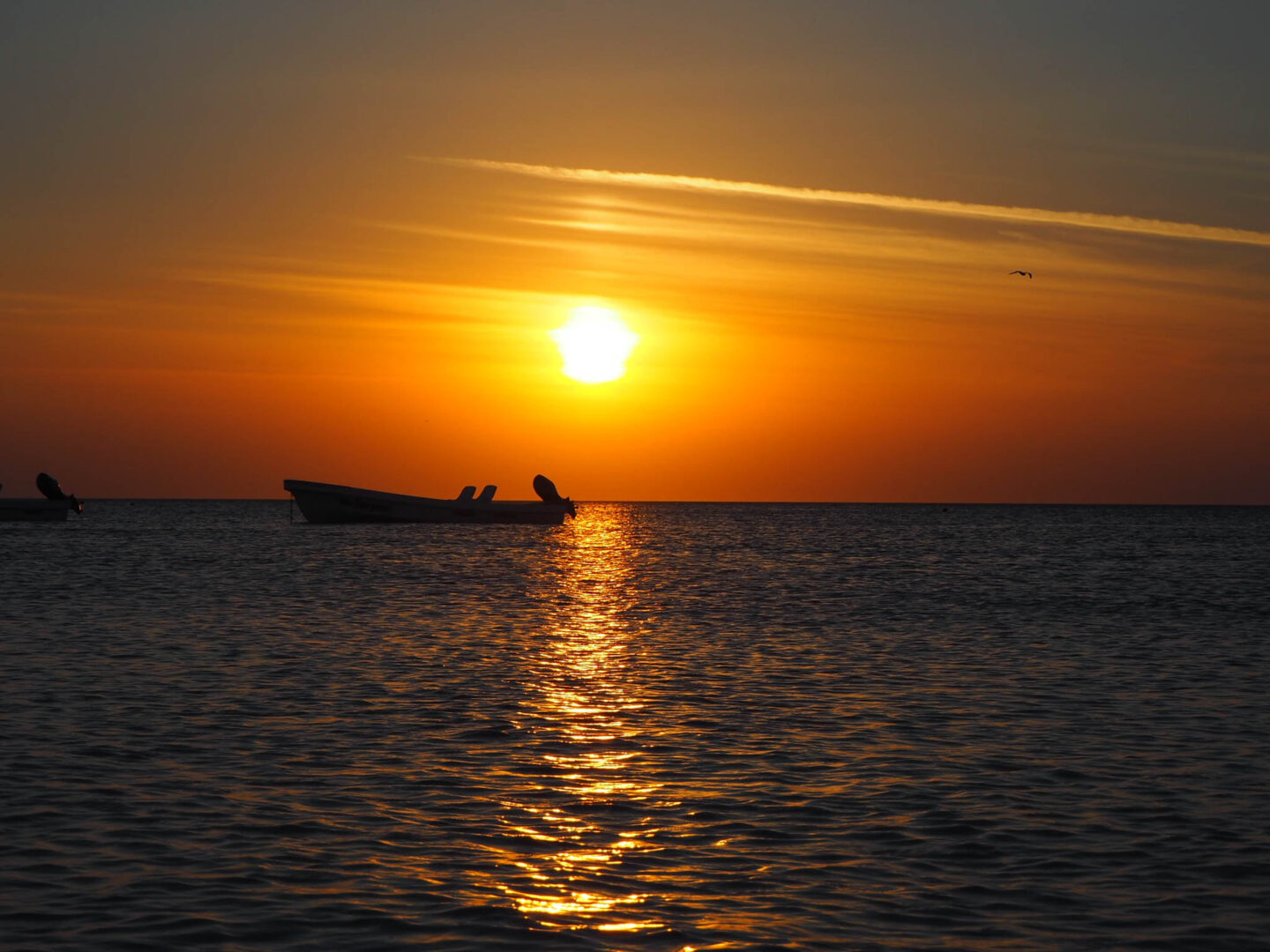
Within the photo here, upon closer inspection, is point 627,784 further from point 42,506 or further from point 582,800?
point 42,506

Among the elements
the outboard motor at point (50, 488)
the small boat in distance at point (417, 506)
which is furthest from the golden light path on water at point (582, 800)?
the outboard motor at point (50, 488)

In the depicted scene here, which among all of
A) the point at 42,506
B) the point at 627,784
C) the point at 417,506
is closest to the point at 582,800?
the point at 627,784

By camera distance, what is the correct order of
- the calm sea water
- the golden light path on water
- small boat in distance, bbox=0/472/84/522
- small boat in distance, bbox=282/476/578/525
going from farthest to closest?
small boat in distance, bbox=0/472/84/522
small boat in distance, bbox=282/476/578/525
the golden light path on water
the calm sea water

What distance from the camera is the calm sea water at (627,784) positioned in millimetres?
11203

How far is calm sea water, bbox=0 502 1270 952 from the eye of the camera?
1120 cm

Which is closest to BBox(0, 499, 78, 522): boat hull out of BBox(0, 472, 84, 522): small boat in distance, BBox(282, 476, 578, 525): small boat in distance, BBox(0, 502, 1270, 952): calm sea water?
BBox(0, 472, 84, 522): small boat in distance

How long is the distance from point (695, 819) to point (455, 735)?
21.1 ft

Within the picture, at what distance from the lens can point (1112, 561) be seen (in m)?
94.2

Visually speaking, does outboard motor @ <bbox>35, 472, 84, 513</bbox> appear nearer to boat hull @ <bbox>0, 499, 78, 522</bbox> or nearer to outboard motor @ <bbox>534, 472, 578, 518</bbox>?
boat hull @ <bbox>0, 499, 78, 522</bbox>

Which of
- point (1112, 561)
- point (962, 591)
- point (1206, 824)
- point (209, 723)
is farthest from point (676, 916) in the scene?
A: point (1112, 561)

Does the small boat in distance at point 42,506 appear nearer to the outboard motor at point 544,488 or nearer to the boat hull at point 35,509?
the boat hull at point 35,509

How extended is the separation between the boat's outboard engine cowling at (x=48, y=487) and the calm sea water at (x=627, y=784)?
10987cm

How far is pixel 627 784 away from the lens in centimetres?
1655

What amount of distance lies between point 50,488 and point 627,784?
463 feet
